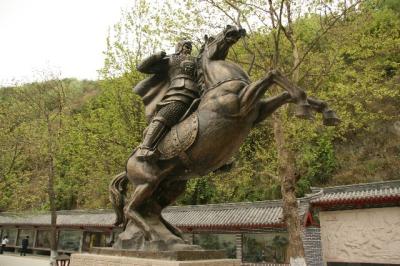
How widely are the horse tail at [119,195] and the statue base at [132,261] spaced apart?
61cm

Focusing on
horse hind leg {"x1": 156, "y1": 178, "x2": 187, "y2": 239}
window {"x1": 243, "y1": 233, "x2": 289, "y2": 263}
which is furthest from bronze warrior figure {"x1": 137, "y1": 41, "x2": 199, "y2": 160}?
window {"x1": 243, "y1": 233, "x2": 289, "y2": 263}

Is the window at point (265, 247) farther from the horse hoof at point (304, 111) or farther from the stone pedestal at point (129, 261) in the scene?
the horse hoof at point (304, 111)

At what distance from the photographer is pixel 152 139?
4.43 m

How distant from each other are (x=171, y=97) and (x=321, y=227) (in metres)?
16.7

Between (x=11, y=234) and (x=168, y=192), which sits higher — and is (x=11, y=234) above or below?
above

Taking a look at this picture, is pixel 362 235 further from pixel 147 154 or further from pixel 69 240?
pixel 69 240

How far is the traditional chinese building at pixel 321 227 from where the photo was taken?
16.9 meters

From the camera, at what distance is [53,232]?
23.0 metres

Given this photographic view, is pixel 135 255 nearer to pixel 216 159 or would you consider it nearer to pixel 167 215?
pixel 216 159

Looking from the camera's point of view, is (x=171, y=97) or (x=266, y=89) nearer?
(x=266, y=89)

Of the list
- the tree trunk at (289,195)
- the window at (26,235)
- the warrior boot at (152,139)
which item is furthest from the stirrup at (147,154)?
the window at (26,235)

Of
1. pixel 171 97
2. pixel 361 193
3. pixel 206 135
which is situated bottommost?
pixel 206 135

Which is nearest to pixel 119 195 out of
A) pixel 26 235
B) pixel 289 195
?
pixel 289 195

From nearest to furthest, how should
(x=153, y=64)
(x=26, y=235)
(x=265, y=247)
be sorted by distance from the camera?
(x=153, y=64) → (x=265, y=247) → (x=26, y=235)
